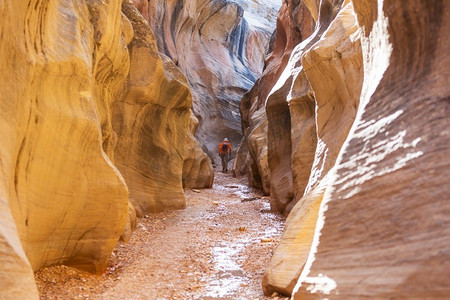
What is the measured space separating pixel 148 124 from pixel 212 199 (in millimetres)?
4435

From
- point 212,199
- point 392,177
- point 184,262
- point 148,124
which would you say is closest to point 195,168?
point 212,199

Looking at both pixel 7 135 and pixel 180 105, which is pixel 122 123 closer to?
pixel 180 105

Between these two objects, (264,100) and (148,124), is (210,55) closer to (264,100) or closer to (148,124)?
(264,100)

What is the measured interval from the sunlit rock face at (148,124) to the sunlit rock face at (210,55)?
11.9m

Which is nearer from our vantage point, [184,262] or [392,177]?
[392,177]

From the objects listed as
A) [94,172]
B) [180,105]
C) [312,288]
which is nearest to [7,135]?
[94,172]

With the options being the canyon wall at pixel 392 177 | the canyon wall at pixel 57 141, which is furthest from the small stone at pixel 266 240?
the canyon wall at pixel 392 177

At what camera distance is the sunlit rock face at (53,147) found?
13.0ft

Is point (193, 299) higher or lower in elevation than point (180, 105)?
lower

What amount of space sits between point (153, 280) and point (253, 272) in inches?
54.7

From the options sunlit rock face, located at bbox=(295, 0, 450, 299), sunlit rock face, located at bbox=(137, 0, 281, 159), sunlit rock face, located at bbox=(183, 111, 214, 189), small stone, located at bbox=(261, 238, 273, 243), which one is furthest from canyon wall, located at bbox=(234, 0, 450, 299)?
sunlit rock face, located at bbox=(137, 0, 281, 159)

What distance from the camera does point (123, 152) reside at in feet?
31.8

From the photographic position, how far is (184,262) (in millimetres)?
6293

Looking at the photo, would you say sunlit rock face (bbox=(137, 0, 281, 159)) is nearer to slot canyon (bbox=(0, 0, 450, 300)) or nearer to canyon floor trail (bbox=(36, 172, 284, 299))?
slot canyon (bbox=(0, 0, 450, 300))
